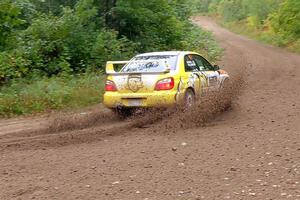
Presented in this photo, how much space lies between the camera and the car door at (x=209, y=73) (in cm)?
1203

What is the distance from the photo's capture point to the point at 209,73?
1220 cm

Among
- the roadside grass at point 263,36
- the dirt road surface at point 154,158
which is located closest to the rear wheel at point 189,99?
the dirt road surface at point 154,158

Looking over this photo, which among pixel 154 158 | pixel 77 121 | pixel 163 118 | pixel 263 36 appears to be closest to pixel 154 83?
pixel 163 118

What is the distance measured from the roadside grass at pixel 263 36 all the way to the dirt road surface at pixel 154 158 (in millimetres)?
23952

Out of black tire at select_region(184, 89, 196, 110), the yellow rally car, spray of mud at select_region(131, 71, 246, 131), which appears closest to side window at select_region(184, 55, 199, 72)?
the yellow rally car

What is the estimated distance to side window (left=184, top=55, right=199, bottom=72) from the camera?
1134cm

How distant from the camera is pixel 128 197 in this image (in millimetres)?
5570

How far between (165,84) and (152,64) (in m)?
0.83

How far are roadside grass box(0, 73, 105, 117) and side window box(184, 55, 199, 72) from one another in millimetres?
3235

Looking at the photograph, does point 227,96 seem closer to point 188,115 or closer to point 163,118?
point 188,115

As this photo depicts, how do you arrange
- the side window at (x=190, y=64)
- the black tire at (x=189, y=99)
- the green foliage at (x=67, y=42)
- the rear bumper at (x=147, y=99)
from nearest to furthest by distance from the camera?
the rear bumper at (x=147, y=99), the black tire at (x=189, y=99), the side window at (x=190, y=64), the green foliage at (x=67, y=42)

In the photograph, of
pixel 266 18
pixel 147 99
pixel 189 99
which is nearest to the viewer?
pixel 147 99

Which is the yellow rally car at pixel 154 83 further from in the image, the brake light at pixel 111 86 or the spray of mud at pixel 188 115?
the spray of mud at pixel 188 115

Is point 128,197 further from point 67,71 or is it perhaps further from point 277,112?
point 67,71
